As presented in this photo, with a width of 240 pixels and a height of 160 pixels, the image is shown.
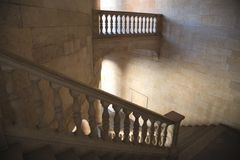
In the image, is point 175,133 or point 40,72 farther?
point 175,133

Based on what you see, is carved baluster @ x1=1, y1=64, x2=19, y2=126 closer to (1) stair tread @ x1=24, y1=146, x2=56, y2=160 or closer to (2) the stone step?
(1) stair tread @ x1=24, y1=146, x2=56, y2=160

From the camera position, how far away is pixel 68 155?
5.29ft

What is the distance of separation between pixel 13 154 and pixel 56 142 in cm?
37

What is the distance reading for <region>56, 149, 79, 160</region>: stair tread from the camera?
1578mm

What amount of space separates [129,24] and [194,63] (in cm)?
201

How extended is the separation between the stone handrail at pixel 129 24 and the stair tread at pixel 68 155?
3091 mm

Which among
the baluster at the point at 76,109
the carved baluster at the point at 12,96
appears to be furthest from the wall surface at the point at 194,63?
the carved baluster at the point at 12,96

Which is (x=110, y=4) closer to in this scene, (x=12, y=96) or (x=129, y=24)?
(x=129, y=24)

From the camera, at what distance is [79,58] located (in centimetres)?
343

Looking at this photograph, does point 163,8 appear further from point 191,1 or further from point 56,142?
point 56,142

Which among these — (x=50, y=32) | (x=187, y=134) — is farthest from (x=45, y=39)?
(x=187, y=134)

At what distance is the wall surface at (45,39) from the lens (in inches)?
69.8

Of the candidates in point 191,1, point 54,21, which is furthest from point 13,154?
point 191,1

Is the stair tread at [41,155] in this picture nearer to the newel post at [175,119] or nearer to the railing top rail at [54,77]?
the railing top rail at [54,77]
